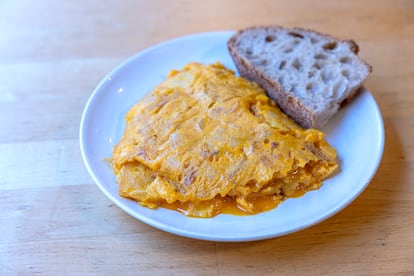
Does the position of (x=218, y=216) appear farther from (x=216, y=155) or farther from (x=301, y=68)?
(x=301, y=68)

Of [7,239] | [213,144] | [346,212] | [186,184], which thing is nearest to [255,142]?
[213,144]

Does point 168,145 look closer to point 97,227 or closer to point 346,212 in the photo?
point 97,227

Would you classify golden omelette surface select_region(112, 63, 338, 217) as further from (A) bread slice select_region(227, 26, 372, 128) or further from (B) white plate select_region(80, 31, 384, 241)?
(A) bread slice select_region(227, 26, 372, 128)

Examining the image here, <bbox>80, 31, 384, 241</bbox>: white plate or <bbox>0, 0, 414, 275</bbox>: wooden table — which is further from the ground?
<bbox>80, 31, 384, 241</bbox>: white plate

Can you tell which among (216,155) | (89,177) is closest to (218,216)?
(216,155)

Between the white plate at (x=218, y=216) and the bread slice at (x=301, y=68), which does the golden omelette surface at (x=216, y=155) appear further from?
the bread slice at (x=301, y=68)

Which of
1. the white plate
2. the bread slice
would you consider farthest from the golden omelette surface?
the bread slice
